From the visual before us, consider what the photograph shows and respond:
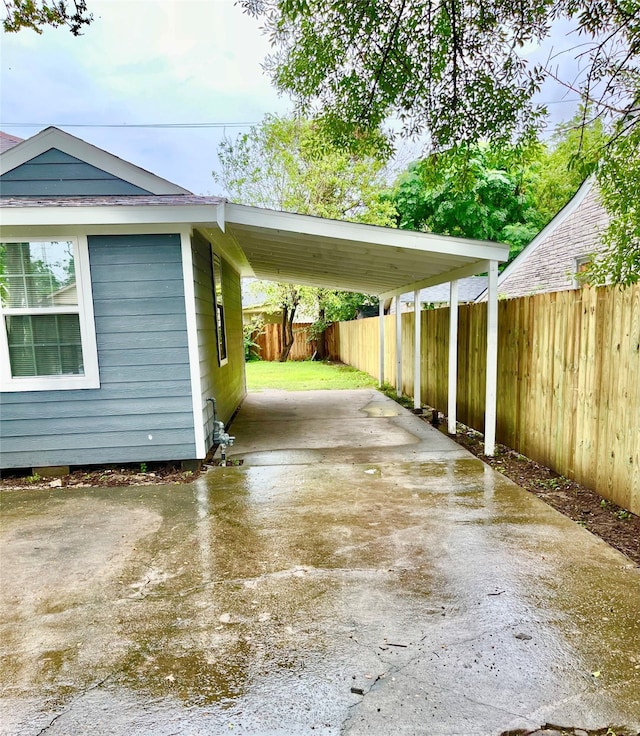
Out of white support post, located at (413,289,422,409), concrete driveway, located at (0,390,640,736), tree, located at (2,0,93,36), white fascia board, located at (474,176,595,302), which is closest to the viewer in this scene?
concrete driveway, located at (0,390,640,736)

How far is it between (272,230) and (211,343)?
1.72 m

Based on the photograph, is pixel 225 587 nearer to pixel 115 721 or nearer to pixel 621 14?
pixel 115 721

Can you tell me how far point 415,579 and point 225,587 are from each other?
108 centimetres

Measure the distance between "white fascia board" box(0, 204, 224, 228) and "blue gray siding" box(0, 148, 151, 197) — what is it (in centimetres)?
78

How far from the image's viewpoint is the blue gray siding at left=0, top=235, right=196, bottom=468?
4277 millimetres

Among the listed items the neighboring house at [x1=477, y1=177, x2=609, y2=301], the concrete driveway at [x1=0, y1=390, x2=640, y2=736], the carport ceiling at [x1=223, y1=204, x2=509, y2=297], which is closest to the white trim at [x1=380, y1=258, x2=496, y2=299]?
the carport ceiling at [x1=223, y1=204, x2=509, y2=297]

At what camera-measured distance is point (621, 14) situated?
3.54 meters

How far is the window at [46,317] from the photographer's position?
165 inches

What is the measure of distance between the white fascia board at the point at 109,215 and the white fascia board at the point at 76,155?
900mm

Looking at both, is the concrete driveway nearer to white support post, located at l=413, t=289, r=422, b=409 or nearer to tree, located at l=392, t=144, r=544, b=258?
white support post, located at l=413, t=289, r=422, b=409

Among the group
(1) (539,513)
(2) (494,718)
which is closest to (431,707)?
(2) (494,718)

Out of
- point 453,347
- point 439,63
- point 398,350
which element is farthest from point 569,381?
point 398,350

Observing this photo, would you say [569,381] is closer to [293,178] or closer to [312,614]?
[312,614]

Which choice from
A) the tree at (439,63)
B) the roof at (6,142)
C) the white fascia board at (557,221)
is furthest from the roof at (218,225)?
the white fascia board at (557,221)
